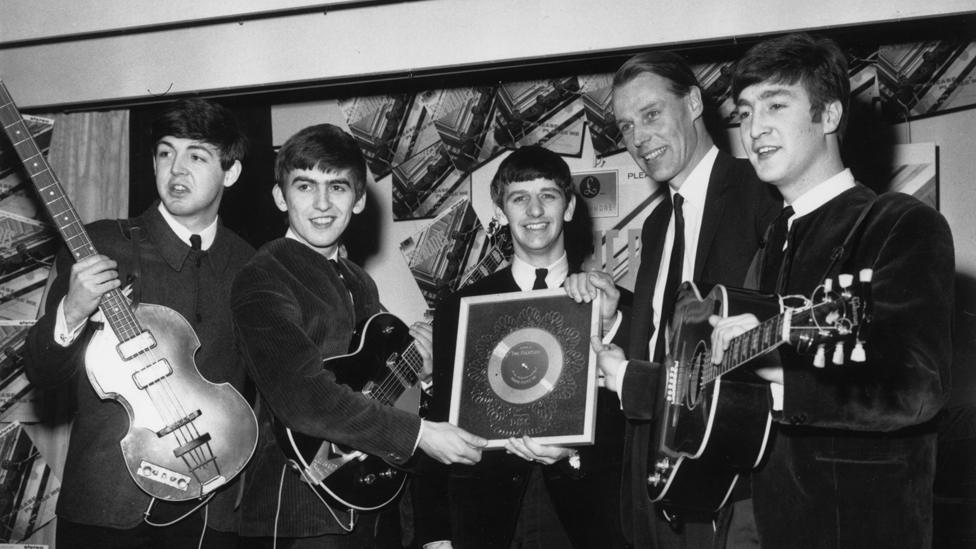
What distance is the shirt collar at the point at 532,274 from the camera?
3.74 metres

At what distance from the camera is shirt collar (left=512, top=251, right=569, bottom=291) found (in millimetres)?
3744

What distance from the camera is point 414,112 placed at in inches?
204

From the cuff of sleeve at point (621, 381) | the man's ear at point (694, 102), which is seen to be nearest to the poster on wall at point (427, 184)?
the man's ear at point (694, 102)

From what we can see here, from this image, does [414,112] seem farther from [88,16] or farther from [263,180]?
[88,16]

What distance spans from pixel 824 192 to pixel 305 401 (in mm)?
1896

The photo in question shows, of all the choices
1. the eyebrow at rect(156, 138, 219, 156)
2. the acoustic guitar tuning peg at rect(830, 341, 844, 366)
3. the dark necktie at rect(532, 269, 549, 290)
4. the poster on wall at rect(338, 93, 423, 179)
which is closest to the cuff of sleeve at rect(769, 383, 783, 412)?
the acoustic guitar tuning peg at rect(830, 341, 844, 366)

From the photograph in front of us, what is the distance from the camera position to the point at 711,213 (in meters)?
3.23

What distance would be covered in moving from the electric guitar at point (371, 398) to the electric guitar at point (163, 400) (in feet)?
0.69

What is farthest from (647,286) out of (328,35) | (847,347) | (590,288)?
(328,35)

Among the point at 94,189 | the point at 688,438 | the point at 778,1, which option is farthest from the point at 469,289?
the point at 94,189

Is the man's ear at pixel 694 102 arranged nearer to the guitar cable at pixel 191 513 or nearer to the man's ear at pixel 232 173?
the man's ear at pixel 232 173

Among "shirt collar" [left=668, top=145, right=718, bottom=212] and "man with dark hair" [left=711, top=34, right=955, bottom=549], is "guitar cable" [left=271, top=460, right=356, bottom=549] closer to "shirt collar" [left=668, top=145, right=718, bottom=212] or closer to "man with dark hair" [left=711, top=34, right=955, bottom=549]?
"man with dark hair" [left=711, top=34, right=955, bottom=549]

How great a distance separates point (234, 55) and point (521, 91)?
174cm

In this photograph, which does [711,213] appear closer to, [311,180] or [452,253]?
[311,180]
